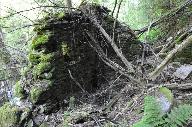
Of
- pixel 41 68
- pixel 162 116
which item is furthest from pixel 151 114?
pixel 41 68

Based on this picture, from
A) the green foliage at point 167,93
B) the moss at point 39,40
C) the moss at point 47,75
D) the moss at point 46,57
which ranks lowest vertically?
the green foliage at point 167,93

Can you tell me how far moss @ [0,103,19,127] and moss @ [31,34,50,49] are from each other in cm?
130

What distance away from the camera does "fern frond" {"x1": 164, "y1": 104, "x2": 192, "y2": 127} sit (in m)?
3.61

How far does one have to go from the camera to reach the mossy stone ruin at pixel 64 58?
6211 millimetres

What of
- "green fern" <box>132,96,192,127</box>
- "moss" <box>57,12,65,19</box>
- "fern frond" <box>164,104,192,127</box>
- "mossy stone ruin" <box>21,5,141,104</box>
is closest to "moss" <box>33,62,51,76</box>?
"mossy stone ruin" <box>21,5,141,104</box>

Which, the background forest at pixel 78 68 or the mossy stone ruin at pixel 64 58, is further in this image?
the mossy stone ruin at pixel 64 58

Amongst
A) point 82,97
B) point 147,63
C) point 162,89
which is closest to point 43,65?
point 82,97

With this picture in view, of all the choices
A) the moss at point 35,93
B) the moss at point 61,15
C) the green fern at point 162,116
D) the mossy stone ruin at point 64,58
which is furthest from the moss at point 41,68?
the green fern at point 162,116

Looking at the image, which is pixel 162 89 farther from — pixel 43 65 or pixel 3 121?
pixel 3 121

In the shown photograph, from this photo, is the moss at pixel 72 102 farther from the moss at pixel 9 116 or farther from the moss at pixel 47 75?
the moss at pixel 9 116

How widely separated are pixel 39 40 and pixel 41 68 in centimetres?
59

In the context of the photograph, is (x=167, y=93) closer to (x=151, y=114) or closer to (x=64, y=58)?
(x=151, y=114)

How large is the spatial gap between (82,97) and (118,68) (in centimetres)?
105

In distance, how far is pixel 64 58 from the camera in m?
6.36
